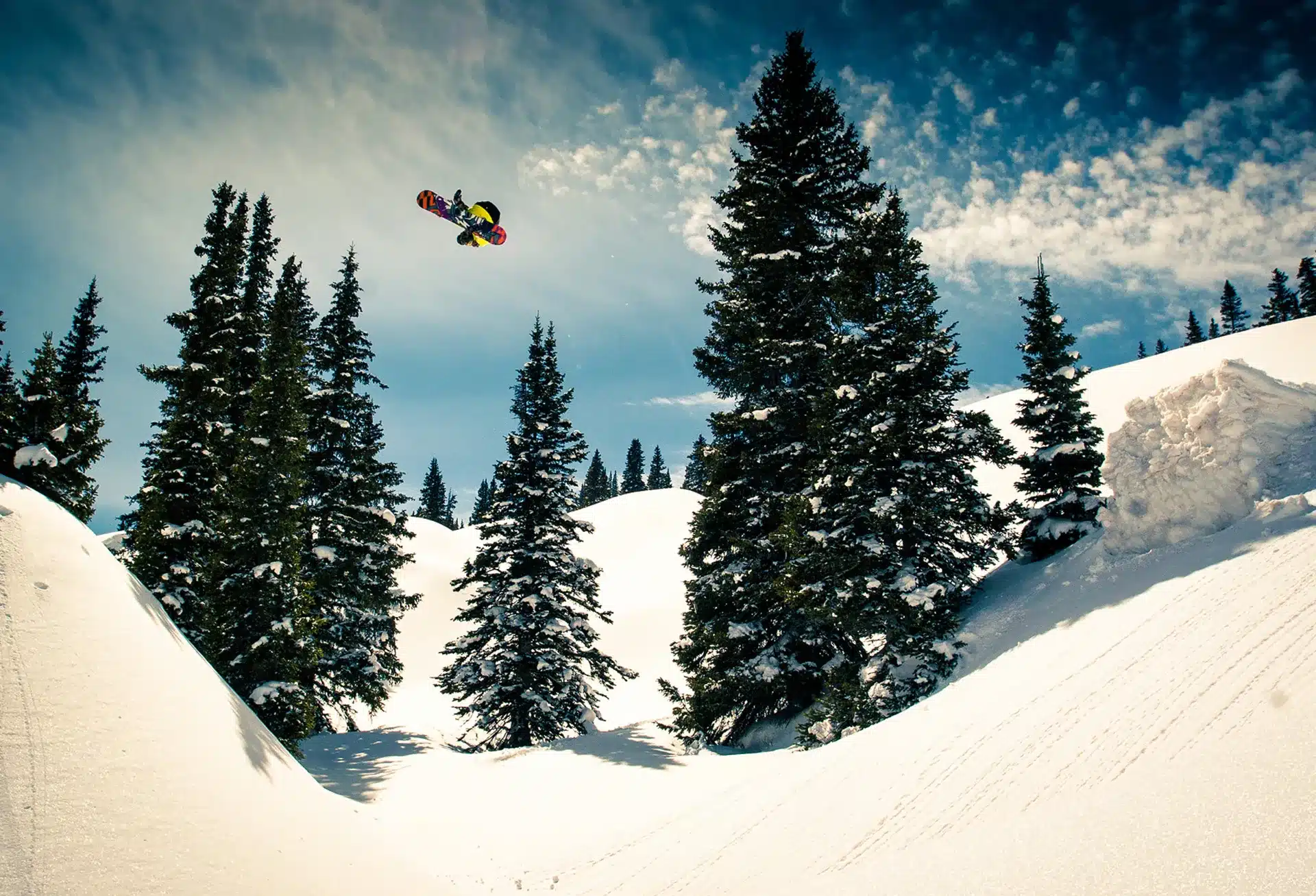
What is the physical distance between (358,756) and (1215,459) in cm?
2297

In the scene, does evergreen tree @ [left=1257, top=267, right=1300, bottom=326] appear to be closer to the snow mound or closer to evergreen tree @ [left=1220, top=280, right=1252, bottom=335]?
evergreen tree @ [left=1220, top=280, right=1252, bottom=335]

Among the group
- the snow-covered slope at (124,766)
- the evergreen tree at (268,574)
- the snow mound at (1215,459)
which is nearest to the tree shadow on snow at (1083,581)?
the snow mound at (1215,459)

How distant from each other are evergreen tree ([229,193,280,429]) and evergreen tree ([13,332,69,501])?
16.0 ft

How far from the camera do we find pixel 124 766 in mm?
6008

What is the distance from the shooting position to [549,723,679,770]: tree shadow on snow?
1484 cm

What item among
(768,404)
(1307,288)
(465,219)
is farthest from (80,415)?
(1307,288)

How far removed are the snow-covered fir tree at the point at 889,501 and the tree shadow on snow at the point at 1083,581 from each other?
28.2 inches

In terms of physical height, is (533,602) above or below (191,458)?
below

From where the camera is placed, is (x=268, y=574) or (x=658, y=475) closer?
(x=268, y=574)

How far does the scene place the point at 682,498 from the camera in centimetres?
6109

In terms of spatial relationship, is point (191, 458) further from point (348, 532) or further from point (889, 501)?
point (889, 501)

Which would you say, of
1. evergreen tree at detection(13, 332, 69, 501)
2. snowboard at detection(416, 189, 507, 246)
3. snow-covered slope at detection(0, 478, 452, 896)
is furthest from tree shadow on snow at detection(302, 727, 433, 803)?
snowboard at detection(416, 189, 507, 246)

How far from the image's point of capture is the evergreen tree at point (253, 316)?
75.5 ft

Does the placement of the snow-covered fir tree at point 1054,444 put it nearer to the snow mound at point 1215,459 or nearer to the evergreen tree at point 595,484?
the snow mound at point 1215,459
